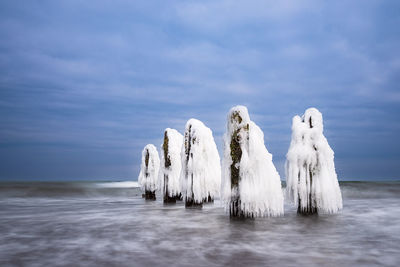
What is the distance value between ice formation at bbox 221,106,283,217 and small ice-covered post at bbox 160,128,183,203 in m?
8.86

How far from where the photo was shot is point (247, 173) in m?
11.9

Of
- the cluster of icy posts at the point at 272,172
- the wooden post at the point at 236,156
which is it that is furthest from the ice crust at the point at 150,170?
the wooden post at the point at 236,156

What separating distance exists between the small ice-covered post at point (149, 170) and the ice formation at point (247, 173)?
43.2 ft

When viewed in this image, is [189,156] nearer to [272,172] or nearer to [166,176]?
[166,176]

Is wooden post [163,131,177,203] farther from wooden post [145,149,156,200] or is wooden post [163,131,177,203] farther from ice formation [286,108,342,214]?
ice formation [286,108,342,214]

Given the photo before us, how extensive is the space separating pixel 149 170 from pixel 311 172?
1459 centimetres

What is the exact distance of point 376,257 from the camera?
6.54 m

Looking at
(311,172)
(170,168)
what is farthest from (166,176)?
(311,172)

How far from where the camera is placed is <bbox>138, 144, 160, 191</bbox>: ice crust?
2506 centimetres

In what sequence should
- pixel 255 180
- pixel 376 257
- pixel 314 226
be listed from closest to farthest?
pixel 376 257 → pixel 314 226 → pixel 255 180

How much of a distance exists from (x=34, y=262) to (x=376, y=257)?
21.2 ft

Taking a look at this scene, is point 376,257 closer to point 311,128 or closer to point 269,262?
point 269,262

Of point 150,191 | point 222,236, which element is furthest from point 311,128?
point 150,191

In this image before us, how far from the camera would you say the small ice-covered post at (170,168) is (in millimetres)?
21000
